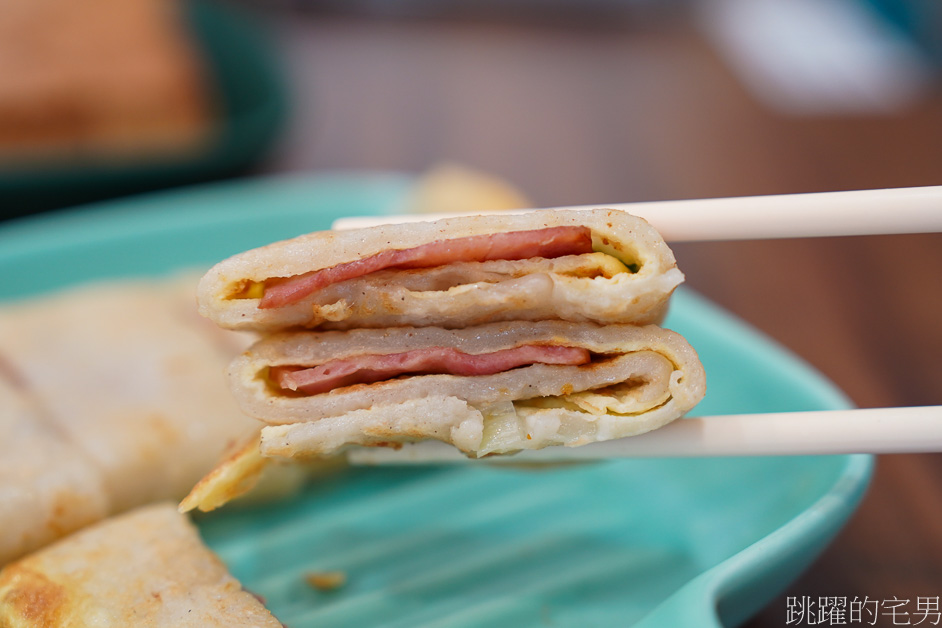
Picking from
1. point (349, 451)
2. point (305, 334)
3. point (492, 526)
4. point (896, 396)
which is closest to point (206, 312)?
point (305, 334)


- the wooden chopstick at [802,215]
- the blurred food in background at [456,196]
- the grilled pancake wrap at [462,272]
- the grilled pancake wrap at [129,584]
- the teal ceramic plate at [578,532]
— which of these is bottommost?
the grilled pancake wrap at [129,584]

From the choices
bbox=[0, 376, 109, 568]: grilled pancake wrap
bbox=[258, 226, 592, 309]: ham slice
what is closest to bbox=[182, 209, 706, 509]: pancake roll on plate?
bbox=[258, 226, 592, 309]: ham slice

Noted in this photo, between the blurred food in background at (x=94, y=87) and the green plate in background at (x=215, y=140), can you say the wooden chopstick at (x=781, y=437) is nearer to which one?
the green plate in background at (x=215, y=140)

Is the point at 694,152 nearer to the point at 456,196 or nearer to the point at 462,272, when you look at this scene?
the point at 456,196

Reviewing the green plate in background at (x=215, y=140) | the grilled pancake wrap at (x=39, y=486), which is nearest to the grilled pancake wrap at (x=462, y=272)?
the grilled pancake wrap at (x=39, y=486)

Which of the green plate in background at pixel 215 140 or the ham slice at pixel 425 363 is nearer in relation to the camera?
the ham slice at pixel 425 363

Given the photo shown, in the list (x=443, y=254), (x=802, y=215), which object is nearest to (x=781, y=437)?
(x=802, y=215)
